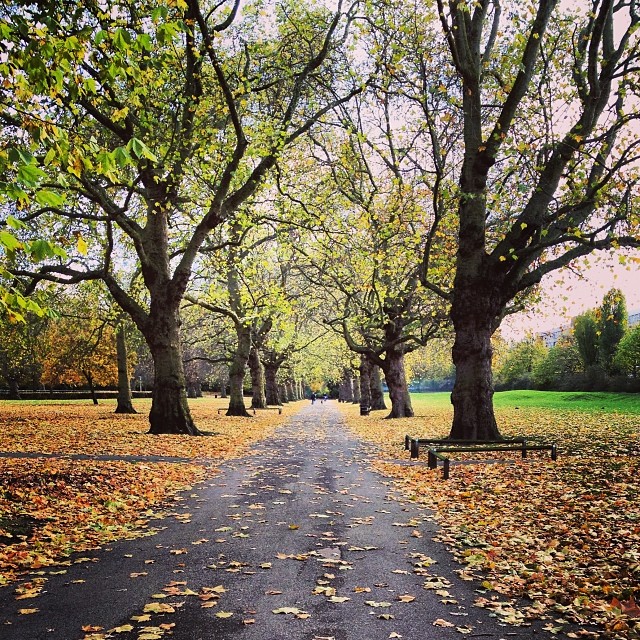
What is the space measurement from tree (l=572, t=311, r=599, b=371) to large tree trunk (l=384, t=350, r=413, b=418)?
24.6 meters

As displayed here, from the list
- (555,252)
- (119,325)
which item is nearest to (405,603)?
(555,252)

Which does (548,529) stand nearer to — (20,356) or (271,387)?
(20,356)

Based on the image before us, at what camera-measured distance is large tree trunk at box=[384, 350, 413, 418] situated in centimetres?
2900

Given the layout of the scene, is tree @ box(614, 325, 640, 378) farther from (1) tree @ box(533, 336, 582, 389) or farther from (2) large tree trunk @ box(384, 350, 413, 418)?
(2) large tree trunk @ box(384, 350, 413, 418)

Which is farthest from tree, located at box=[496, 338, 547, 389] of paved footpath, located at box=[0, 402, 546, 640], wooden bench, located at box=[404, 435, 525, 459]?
paved footpath, located at box=[0, 402, 546, 640]

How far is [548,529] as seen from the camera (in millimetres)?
6801

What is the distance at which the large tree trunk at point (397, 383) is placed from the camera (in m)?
29.0

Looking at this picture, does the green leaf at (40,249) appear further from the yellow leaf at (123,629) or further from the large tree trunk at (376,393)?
the large tree trunk at (376,393)

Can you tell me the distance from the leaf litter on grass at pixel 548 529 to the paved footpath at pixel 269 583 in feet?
1.21

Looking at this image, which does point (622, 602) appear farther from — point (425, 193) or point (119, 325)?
point (119, 325)

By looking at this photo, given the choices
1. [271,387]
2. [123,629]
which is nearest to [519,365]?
[271,387]

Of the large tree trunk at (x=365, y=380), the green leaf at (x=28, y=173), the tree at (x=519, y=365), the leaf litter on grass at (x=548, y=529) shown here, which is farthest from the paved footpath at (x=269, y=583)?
the tree at (x=519, y=365)

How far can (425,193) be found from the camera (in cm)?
2016

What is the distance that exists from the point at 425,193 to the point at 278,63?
6724mm
